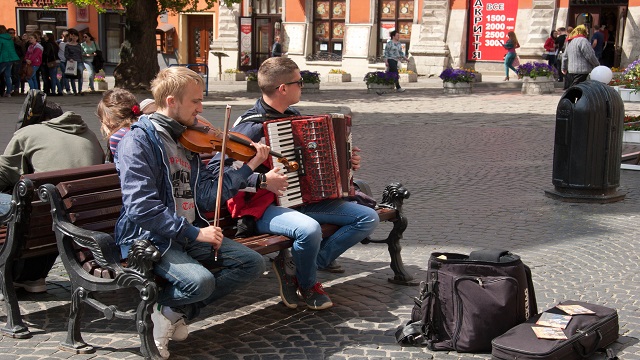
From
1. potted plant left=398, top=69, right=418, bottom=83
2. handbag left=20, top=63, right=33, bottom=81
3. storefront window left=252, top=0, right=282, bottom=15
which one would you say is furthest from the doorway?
handbag left=20, top=63, right=33, bottom=81

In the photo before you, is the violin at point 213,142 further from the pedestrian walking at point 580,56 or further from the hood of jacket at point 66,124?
the pedestrian walking at point 580,56

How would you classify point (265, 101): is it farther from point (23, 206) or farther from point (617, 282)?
point (617, 282)

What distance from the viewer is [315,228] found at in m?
5.16

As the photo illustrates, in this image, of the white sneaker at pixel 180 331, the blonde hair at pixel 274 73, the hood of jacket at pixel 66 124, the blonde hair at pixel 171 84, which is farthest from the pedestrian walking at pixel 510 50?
the white sneaker at pixel 180 331

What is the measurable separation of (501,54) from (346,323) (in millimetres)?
25055

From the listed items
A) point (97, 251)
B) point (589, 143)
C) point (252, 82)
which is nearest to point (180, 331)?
point (97, 251)

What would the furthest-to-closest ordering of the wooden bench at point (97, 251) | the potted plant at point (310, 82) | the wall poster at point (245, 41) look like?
the wall poster at point (245, 41) < the potted plant at point (310, 82) < the wooden bench at point (97, 251)

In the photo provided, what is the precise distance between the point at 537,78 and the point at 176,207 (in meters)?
18.7

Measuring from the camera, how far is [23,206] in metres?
4.77

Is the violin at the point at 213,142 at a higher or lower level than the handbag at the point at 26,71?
higher

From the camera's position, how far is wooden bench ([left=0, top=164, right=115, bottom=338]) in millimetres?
4777

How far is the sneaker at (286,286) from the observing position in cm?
545

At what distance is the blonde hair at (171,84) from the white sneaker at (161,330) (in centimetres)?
104

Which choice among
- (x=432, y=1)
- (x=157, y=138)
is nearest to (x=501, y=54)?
(x=432, y=1)
